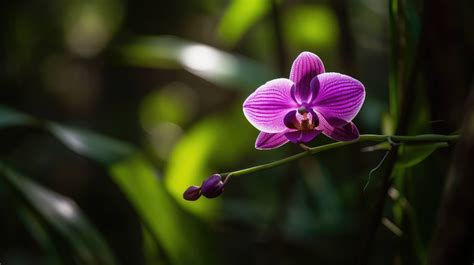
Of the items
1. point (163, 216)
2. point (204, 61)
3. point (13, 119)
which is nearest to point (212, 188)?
point (163, 216)

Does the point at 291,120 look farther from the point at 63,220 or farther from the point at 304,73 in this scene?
the point at 63,220

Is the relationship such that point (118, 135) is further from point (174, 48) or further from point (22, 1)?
point (174, 48)

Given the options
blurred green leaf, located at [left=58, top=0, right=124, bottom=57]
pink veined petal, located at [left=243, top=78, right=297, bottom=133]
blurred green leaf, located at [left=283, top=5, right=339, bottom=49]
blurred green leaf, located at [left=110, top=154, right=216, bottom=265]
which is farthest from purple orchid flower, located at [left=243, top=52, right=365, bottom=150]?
blurred green leaf, located at [left=58, top=0, right=124, bottom=57]

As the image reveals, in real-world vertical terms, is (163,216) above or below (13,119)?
below

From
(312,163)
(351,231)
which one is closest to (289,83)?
(351,231)

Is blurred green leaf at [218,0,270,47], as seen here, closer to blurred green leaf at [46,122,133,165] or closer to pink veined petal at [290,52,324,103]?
blurred green leaf at [46,122,133,165]

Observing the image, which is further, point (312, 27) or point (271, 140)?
point (312, 27)

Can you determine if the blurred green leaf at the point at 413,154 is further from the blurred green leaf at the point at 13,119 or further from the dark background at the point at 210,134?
the blurred green leaf at the point at 13,119
